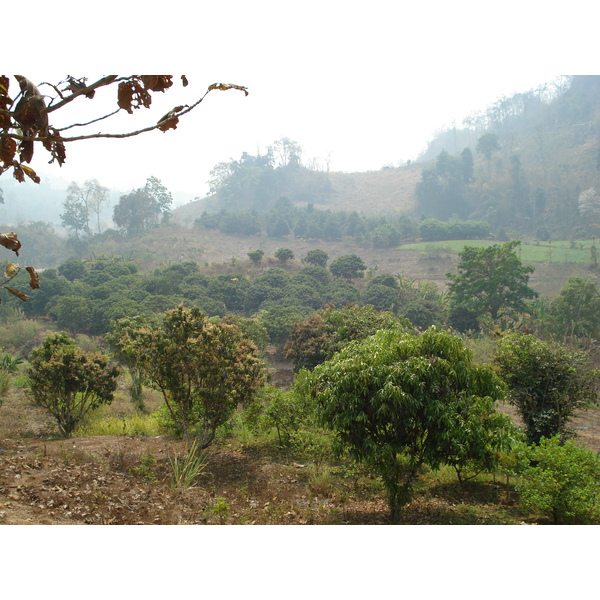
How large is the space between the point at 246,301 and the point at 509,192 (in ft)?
132

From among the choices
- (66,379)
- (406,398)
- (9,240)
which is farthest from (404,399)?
(66,379)

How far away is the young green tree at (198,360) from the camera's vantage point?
6.36 metres

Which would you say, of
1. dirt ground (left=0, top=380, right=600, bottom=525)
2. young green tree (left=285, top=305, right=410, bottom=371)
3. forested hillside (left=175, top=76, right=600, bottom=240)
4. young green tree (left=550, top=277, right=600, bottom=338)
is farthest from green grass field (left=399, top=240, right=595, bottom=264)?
dirt ground (left=0, top=380, right=600, bottom=525)

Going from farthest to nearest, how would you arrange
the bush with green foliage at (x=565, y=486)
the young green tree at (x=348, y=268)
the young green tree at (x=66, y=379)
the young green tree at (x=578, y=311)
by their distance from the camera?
the young green tree at (x=348, y=268) < the young green tree at (x=578, y=311) < the young green tree at (x=66, y=379) < the bush with green foliage at (x=565, y=486)

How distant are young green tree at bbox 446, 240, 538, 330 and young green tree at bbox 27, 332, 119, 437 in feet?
52.5

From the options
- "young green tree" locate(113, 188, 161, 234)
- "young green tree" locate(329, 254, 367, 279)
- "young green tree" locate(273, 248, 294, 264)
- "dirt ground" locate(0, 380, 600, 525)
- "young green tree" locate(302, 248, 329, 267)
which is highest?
"young green tree" locate(113, 188, 161, 234)

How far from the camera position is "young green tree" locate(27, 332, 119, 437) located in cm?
819

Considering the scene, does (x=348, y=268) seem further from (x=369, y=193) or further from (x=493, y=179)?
(x=369, y=193)

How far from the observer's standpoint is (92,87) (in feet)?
6.14

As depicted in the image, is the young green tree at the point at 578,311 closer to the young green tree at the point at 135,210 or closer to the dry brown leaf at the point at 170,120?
the dry brown leaf at the point at 170,120

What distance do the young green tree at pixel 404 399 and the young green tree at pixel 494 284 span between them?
1640 centimetres

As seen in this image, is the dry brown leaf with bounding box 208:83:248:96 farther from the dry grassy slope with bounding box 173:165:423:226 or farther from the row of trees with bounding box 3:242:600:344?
the dry grassy slope with bounding box 173:165:423:226

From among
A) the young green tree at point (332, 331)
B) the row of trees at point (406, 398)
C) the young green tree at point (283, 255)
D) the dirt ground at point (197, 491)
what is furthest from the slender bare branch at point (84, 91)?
the young green tree at point (283, 255)

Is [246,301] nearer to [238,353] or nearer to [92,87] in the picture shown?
[238,353]
